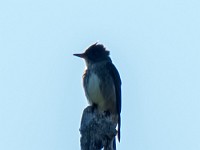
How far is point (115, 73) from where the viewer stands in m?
12.6

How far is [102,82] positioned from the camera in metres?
12.3

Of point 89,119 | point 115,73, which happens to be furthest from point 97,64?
point 89,119

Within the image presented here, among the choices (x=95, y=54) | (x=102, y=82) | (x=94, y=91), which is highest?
(x=95, y=54)

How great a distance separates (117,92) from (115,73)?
362mm

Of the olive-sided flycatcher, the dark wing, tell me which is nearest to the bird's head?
the olive-sided flycatcher

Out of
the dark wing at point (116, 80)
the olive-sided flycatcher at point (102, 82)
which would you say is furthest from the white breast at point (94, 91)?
the dark wing at point (116, 80)

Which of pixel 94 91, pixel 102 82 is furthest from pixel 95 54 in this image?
pixel 94 91

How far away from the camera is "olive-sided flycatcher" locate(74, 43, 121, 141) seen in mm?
12125

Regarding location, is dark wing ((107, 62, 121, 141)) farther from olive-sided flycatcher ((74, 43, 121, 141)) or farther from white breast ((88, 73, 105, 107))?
white breast ((88, 73, 105, 107))

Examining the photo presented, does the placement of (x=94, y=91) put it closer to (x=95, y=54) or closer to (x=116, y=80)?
(x=116, y=80)

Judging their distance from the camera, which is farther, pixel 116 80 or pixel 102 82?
pixel 116 80

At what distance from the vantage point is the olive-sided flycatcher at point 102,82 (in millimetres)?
12125

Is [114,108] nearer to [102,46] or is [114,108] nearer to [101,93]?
[101,93]

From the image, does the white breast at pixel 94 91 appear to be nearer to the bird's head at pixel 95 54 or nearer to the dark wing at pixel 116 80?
the dark wing at pixel 116 80
